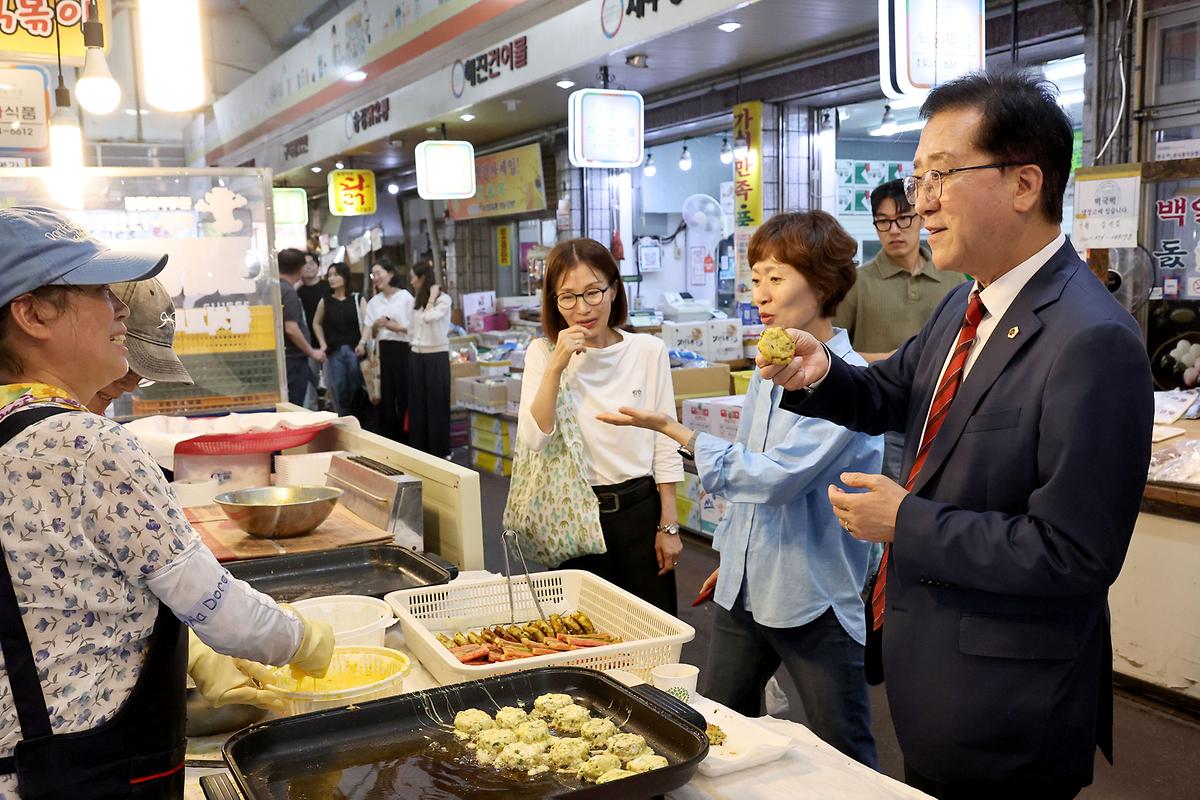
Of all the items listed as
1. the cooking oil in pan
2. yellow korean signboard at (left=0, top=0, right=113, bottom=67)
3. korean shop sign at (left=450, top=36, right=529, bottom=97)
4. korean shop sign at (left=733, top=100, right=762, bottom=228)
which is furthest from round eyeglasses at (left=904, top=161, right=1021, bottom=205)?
korean shop sign at (left=450, top=36, right=529, bottom=97)

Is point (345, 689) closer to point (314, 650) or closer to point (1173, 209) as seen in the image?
point (314, 650)

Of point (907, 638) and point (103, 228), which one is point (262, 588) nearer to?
point (907, 638)

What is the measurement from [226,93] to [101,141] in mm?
2590

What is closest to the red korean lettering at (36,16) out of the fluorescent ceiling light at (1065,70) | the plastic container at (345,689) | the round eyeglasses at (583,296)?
the round eyeglasses at (583,296)

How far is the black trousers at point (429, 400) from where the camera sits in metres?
9.07

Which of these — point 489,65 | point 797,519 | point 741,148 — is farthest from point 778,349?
point 489,65

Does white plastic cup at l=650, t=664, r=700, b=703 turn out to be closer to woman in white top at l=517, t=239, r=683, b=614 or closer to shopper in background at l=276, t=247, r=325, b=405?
woman in white top at l=517, t=239, r=683, b=614

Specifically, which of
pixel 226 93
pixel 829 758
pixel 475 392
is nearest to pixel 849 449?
pixel 829 758

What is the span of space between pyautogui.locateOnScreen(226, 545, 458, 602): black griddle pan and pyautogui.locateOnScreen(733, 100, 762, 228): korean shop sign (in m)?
7.43

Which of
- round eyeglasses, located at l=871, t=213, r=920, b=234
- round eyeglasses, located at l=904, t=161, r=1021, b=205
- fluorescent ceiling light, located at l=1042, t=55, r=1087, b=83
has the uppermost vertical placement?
fluorescent ceiling light, located at l=1042, t=55, r=1087, b=83

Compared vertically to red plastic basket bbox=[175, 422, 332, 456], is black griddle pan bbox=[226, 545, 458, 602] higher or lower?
lower

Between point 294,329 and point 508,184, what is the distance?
5163 mm

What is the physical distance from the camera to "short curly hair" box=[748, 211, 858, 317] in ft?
8.05

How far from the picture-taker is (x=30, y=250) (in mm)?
1316
